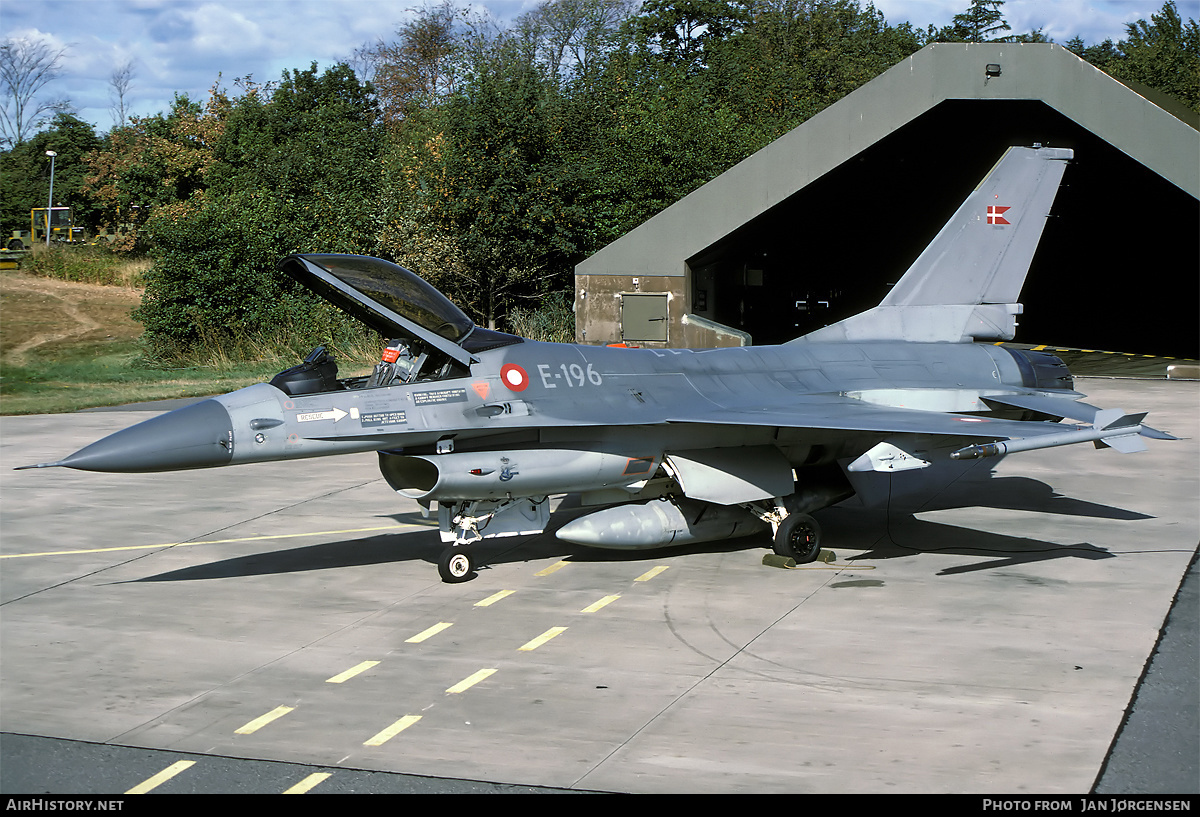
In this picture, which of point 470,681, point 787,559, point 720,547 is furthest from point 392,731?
point 720,547

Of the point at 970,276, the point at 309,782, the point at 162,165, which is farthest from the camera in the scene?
the point at 162,165

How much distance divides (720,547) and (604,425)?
2.40 metres

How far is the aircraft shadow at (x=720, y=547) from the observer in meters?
11.3

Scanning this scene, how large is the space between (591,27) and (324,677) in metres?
59.7

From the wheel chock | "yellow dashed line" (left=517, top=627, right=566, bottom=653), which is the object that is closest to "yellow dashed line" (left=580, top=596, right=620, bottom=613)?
"yellow dashed line" (left=517, top=627, right=566, bottom=653)

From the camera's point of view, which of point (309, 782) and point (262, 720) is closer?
point (309, 782)

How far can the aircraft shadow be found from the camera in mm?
11328

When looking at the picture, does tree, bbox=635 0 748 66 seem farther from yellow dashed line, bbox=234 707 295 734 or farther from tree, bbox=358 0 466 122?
yellow dashed line, bbox=234 707 295 734

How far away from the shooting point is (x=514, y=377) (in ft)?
34.7

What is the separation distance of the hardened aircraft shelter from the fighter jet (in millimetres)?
9483

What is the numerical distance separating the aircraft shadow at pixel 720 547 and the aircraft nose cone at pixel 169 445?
6.94 feet

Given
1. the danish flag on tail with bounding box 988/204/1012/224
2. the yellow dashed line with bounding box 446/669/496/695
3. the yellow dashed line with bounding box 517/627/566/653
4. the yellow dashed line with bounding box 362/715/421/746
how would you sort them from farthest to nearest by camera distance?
the danish flag on tail with bounding box 988/204/1012/224 → the yellow dashed line with bounding box 517/627/566/653 → the yellow dashed line with bounding box 446/669/496/695 → the yellow dashed line with bounding box 362/715/421/746

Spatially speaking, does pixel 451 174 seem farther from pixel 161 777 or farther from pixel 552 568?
pixel 161 777

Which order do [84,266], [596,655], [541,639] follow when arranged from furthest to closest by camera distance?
[84,266], [541,639], [596,655]
